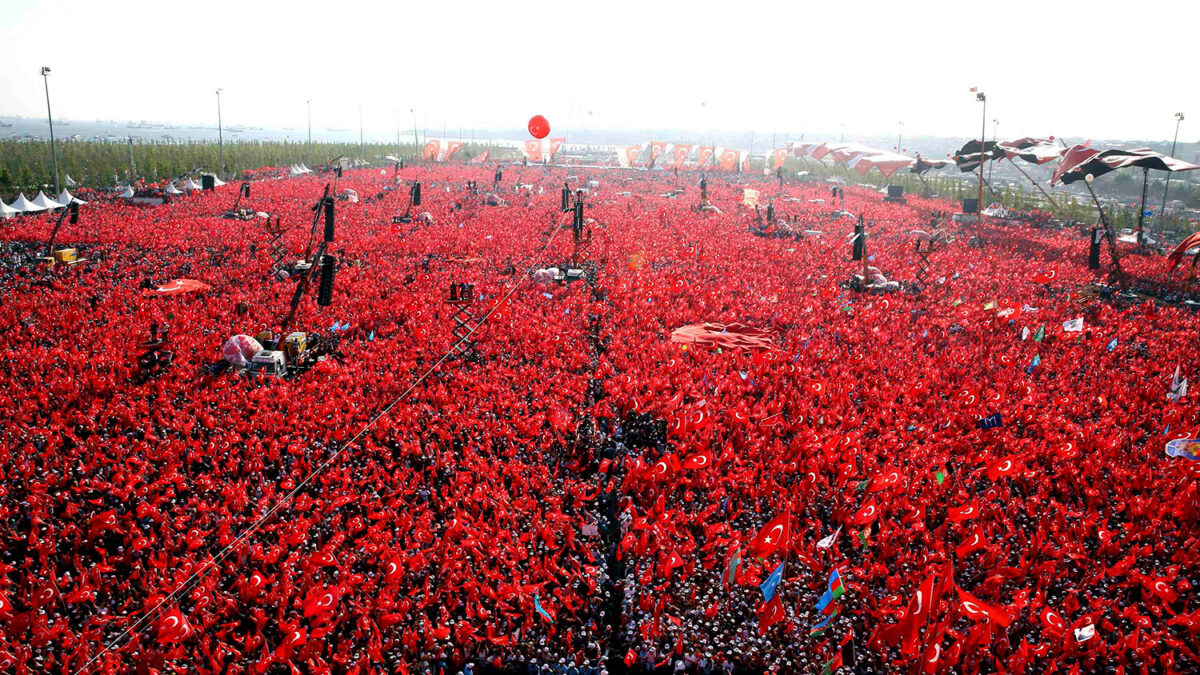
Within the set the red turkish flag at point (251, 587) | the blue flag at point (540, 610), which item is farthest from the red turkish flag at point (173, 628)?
the blue flag at point (540, 610)

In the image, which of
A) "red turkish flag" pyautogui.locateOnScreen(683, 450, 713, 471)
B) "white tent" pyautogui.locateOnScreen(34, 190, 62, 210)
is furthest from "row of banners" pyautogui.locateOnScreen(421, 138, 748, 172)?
"red turkish flag" pyautogui.locateOnScreen(683, 450, 713, 471)

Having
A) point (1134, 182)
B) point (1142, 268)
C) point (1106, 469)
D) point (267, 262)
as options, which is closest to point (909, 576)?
point (1106, 469)

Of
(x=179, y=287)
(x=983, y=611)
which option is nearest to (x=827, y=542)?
(x=983, y=611)

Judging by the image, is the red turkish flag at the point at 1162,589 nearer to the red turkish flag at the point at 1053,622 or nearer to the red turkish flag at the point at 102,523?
the red turkish flag at the point at 1053,622

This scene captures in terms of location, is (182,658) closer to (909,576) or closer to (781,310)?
(909,576)

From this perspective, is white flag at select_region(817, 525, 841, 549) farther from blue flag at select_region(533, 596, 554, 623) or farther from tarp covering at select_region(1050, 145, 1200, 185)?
tarp covering at select_region(1050, 145, 1200, 185)

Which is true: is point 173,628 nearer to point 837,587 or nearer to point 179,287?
point 837,587
